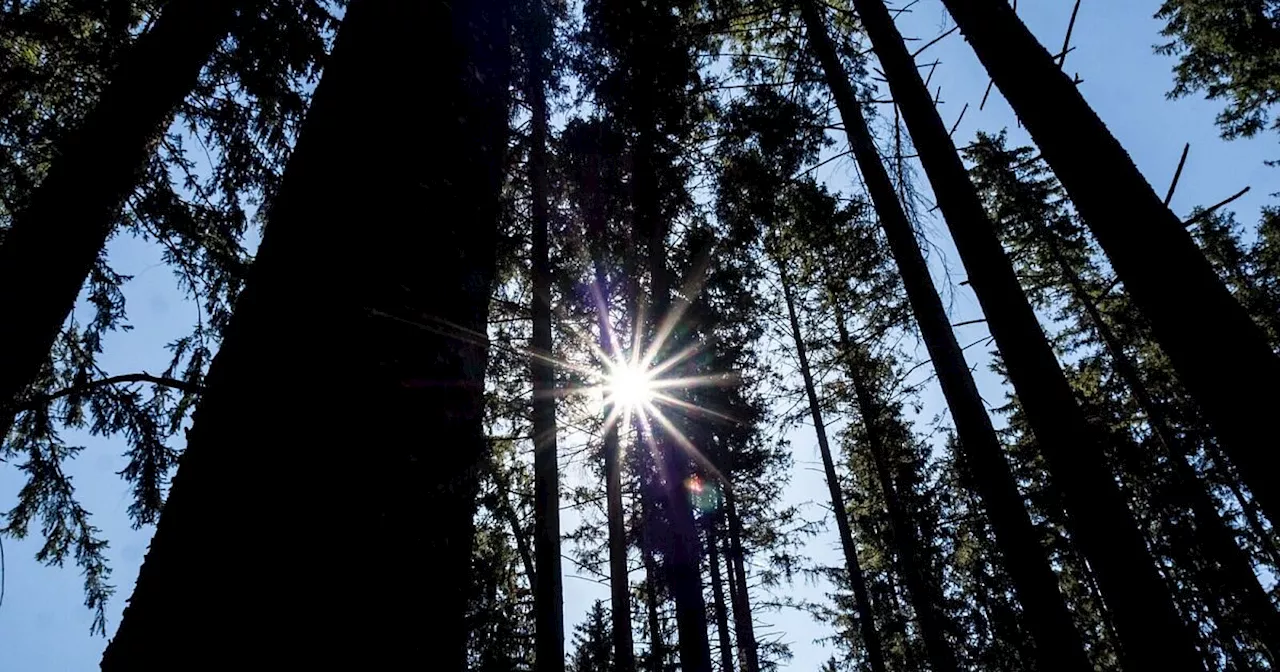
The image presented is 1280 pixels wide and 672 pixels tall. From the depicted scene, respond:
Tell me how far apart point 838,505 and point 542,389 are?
29.0 feet

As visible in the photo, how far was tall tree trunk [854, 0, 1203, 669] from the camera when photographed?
11.5ft

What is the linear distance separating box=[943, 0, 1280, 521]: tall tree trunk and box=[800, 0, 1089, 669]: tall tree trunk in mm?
2989

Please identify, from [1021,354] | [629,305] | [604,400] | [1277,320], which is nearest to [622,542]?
[604,400]

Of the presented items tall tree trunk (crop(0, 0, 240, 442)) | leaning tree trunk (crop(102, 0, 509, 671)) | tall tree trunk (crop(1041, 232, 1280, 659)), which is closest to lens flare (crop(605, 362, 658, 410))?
tall tree trunk (crop(0, 0, 240, 442))

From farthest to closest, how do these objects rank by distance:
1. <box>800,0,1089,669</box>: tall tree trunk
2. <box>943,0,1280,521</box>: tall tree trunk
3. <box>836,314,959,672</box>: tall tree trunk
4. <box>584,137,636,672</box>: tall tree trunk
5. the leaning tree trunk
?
<box>836,314,959,672</box>: tall tree trunk, <box>584,137,636,672</box>: tall tree trunk, <box>800,0,1089,669</box>: tall tree trunk, <box>943,0,1280,521</box>: tall tree trunk, the leaning tree trunk

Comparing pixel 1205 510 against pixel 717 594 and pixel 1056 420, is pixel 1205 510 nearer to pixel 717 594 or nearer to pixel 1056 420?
pixel 717 594

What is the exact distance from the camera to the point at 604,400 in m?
10.8

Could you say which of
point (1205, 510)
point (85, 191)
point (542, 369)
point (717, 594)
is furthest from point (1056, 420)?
point (1205, 510)

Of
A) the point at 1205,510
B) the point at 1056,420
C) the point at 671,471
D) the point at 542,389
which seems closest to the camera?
the point at 1056,420

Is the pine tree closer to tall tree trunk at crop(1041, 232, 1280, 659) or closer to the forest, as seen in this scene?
the forest

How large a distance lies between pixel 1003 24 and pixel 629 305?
7818 millimetres

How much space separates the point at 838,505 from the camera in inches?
532

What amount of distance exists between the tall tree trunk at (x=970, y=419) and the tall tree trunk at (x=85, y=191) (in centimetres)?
639

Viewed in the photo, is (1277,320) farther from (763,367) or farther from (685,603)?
(685,603)
